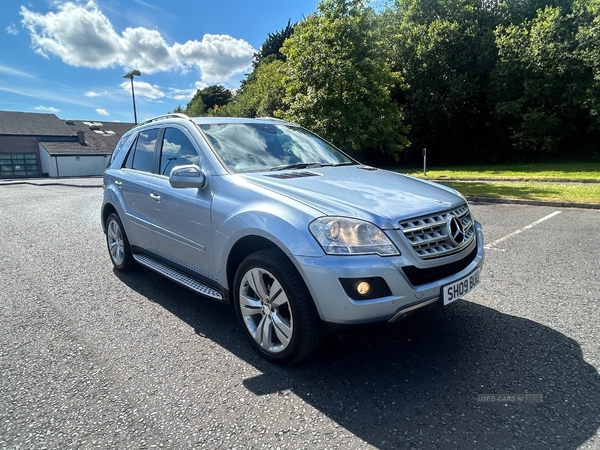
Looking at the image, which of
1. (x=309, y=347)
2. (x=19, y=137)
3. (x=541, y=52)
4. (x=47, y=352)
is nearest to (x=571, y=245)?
(x=309, y=347)

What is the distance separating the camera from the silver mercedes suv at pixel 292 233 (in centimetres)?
241

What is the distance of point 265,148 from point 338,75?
35.9ft

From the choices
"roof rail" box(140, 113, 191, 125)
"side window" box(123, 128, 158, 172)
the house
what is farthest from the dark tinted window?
the house

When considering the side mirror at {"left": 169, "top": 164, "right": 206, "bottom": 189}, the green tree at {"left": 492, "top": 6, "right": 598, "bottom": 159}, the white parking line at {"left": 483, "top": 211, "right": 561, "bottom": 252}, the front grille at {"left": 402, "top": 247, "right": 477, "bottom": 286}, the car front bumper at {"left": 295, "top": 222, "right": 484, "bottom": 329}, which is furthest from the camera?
the green tree at {"left": 492, "top": 6, "right": 598, "bottom": 159}

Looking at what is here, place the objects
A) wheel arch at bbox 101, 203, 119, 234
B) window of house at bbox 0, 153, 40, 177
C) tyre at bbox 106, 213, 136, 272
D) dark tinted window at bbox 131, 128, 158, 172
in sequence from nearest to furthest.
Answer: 1. dark tinted window at bbox 131, 128, 158, 172
2. tyre at bbox 106, 213, 136, 272
3. wheel arch at bbox 101, 203, 119, 234
4. window of house at bbox 0, 153, 40, 177

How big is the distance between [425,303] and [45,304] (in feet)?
12.1

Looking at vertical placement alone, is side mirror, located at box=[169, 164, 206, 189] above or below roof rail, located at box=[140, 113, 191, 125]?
below

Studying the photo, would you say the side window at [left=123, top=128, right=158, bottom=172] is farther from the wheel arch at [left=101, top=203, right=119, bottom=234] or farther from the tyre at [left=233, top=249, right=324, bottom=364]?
the tyre at [left=233, top=249, right=324, bottom=364]

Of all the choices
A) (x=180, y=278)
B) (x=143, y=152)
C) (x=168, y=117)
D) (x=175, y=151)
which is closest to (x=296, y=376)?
(x=180, y=278)

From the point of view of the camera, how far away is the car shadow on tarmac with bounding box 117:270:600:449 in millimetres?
2115

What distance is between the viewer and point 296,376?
106 inches

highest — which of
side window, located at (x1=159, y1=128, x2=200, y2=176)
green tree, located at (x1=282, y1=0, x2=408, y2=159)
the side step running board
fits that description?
green tree, located at (x1=282, y1=0, x2=408, y2=159)

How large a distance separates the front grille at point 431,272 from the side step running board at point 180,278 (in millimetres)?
1480

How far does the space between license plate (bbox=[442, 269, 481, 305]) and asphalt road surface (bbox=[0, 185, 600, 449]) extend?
1.63 feet
